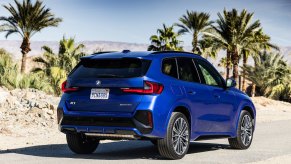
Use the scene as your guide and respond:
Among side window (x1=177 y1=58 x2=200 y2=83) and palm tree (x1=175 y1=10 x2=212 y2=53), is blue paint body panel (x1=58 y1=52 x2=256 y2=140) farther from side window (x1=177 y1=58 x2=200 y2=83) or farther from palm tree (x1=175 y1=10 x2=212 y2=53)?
palm tree (x1=175 y1=10 x2=212 y2=53)

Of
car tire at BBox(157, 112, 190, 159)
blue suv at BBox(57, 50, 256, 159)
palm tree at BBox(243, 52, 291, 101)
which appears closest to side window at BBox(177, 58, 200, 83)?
blue suv at BBox(57, 50, 256, 159)

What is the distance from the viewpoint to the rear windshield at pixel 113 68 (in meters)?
9.32

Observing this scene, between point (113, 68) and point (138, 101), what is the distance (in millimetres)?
824

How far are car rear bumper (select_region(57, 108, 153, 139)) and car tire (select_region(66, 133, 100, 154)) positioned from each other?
23.4 inches

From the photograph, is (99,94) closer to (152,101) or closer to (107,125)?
(107,125)

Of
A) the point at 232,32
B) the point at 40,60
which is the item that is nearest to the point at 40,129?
the point at 40,60

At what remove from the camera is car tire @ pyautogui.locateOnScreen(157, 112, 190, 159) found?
930 centimetres

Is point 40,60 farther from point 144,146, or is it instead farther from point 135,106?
point 135,106

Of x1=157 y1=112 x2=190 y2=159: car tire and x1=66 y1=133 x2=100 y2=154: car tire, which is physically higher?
x1=157 y1=112 x2=190 y2=159: car tire

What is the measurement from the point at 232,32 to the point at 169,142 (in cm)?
4231

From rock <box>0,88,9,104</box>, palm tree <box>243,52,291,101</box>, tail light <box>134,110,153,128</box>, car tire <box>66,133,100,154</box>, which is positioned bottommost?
palm tree <box>243,52,291,101</box>

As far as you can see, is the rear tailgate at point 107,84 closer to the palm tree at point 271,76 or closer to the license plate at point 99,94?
the license plate at point 99,94

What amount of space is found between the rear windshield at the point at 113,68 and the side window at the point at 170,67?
0.38 metres

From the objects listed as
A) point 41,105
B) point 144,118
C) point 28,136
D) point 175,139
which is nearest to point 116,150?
point 175,139
